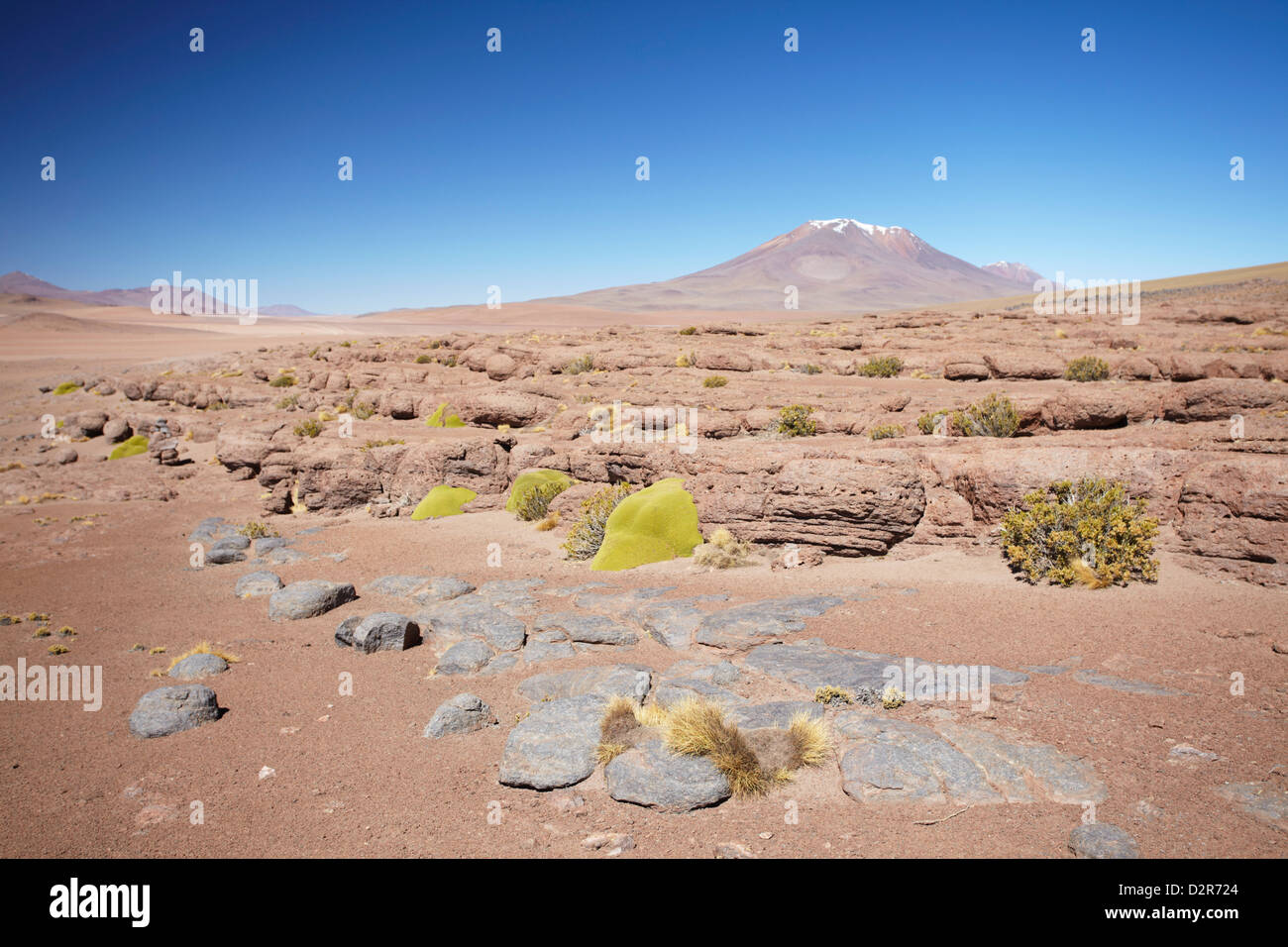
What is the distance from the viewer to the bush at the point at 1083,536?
707cm

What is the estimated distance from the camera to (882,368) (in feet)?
71.2

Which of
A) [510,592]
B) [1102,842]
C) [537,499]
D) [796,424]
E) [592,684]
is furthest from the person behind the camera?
[537,499]

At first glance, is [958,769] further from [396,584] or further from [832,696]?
[396,584]

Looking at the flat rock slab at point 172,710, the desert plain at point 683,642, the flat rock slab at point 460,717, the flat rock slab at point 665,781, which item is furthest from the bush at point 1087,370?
the flat rock slab at point 172,710

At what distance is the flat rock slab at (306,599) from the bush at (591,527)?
3.25 m

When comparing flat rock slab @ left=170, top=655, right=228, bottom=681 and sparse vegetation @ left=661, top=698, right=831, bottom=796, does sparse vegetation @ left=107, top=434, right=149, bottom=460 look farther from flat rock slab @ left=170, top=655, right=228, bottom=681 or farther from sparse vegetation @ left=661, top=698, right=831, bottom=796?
sparse vegetation @ left=661, top=698, right=831, bottom=796

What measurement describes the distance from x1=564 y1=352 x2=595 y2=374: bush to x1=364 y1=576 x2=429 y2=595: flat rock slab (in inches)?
539

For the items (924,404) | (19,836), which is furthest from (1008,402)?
(19,836)

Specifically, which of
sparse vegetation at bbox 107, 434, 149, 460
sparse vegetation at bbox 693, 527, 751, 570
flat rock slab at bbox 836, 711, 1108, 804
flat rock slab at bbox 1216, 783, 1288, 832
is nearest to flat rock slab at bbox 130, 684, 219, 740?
flat rock slab at bbox 836, 711, 1108, 804

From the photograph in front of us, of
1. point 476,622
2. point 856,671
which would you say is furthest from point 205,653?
point 856,671

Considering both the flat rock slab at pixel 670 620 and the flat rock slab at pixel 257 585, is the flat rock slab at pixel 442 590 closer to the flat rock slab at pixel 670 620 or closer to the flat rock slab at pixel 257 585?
the flat rock slab at pixel 257 585

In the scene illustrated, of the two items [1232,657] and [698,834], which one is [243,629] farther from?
[1232,657]

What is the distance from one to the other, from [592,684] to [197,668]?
4.21 metres
